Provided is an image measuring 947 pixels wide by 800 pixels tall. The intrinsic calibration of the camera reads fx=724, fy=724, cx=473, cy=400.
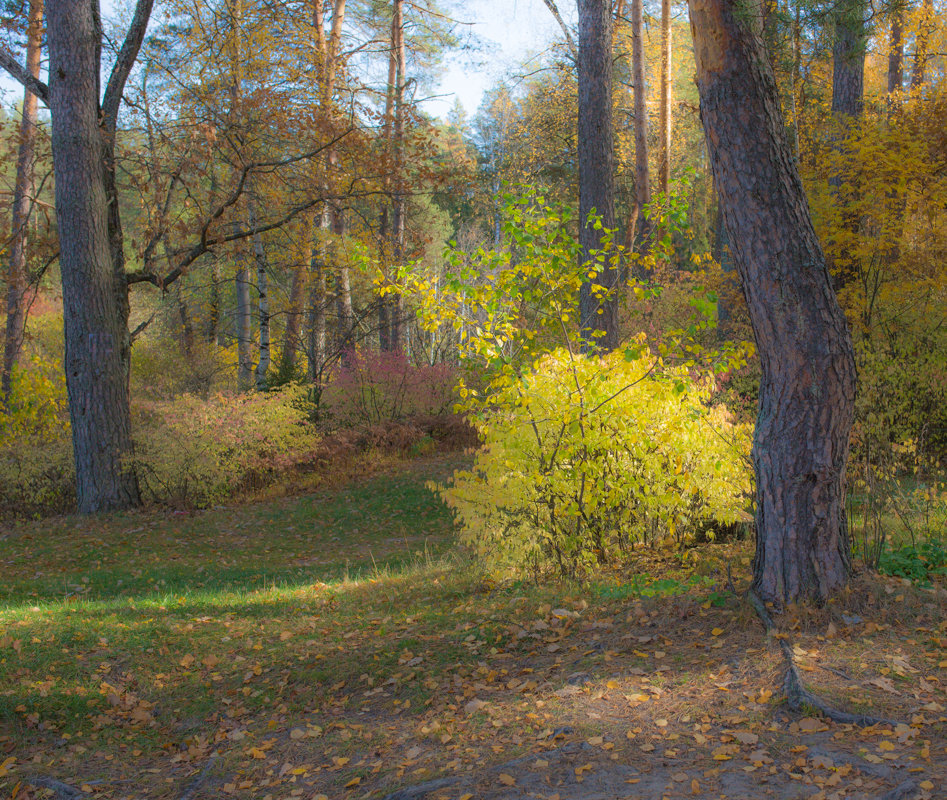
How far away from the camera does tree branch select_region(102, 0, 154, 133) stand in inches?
399

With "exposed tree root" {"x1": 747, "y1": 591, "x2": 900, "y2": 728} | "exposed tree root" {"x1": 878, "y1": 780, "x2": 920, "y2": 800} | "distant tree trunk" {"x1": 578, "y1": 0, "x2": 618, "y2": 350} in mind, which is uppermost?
"distant tree trunk" {"x1": 578, "y1": 0, "x2": 618, "y2": 350}

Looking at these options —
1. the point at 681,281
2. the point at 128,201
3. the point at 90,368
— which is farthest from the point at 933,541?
the point at 128,201

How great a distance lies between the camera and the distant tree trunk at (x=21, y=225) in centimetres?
1114

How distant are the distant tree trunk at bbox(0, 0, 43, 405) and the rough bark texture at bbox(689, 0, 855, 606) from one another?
1046 cm

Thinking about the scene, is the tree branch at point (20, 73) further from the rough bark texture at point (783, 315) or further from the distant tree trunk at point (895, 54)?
the distant tree trunk at point (895, 54)

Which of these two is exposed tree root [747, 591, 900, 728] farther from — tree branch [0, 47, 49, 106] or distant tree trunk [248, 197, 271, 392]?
distant tree trunk [248, 197, 271, 392]

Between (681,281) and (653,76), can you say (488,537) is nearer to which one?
(681,281)

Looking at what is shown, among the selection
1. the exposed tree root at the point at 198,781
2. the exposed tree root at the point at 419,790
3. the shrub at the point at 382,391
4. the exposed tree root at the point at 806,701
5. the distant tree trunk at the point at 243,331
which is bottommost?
the exposed tree root at the point at 198,781

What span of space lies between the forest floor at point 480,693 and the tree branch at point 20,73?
295 inches

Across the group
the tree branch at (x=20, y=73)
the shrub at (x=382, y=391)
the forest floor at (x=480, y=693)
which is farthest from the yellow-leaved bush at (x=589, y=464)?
the shrub at (x=382, y=391)

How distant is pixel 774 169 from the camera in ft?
12.5

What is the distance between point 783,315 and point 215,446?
29.9 feet

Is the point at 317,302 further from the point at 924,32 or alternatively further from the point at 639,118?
the point at 924,32

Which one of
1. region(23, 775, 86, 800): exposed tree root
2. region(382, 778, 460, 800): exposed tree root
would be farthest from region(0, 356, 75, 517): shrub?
region(382, 778, 460, 800): exposed tree root
